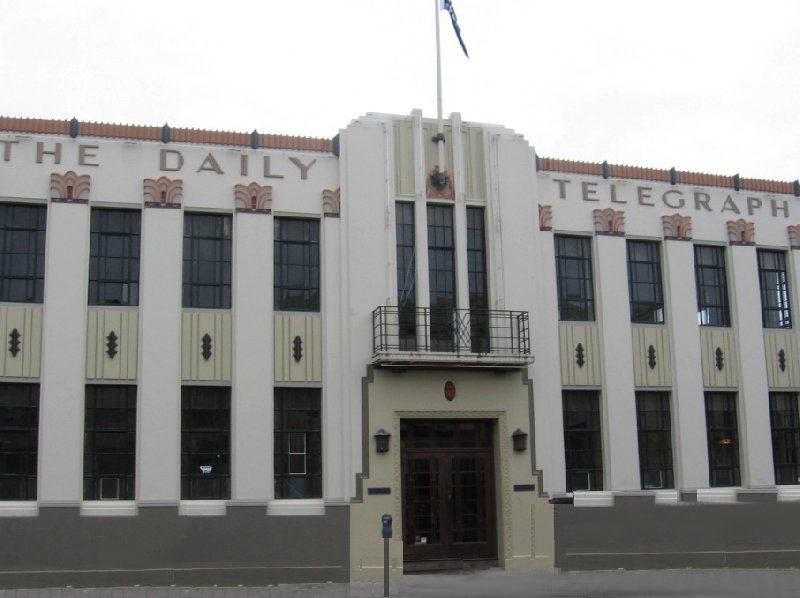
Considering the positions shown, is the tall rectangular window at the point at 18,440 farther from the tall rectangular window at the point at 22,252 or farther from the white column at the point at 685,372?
the white column at the point at 685,372

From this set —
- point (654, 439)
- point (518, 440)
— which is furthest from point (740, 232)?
point (518, 440)

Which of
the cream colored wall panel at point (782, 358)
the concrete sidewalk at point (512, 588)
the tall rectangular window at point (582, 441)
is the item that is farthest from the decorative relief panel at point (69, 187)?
the cream colored wall panel at point (782, 358)

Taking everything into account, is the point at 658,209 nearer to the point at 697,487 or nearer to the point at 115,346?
the point at 697,487

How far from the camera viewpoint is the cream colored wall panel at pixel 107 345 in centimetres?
1698

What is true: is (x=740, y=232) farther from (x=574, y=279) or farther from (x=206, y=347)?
(x=206, y=347)

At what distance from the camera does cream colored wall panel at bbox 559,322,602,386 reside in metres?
19.2

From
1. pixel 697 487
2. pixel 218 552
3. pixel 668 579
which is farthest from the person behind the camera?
pixel 697 487

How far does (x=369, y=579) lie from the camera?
1733 centimetres

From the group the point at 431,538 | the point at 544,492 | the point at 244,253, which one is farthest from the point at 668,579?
the point at 244,253

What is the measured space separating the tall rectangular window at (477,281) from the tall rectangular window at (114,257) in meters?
6.16

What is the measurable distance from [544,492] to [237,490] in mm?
5676

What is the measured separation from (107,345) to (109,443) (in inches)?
66.0

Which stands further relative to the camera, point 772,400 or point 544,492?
point 772,400

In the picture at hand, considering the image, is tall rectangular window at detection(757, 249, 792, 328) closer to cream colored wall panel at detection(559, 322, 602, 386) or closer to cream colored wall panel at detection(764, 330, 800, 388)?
cream colored wall panel at detection(764, 330, 800, 388)
